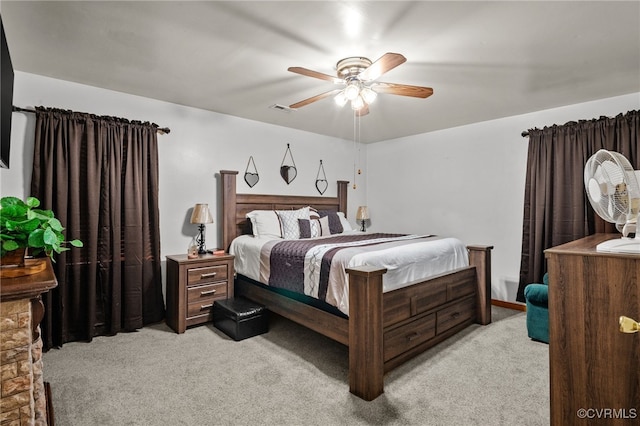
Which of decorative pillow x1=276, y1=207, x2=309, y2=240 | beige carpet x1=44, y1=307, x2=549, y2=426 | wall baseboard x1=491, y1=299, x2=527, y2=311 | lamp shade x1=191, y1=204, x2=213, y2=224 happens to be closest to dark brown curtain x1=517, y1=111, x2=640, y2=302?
wall baseboard x1=491, y1=299, x2=527, y2=311

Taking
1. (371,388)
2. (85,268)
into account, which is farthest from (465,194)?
(85,268)

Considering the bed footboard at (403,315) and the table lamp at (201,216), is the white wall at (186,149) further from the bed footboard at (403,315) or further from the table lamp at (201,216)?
the bed footboard at (403,315)

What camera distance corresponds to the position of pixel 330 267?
2.51 metres

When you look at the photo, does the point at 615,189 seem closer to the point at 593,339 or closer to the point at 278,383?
the point at 593,339

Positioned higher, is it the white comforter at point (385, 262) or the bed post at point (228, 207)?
the bed post at point (228, 207)

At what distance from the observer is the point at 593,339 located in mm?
1187

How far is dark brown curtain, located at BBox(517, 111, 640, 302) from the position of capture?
326 cm

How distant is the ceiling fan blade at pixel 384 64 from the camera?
198cm

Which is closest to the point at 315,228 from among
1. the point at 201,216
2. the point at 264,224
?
the point at 264,224

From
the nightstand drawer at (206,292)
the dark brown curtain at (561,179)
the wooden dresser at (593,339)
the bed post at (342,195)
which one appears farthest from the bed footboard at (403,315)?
the bed post at (342,195)

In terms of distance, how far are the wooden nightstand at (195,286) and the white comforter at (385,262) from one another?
264 millimetres

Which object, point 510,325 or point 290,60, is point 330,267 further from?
point 510,325

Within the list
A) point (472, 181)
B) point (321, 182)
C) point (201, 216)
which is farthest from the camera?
point (321, 182)

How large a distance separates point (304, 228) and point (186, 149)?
1692 mm
